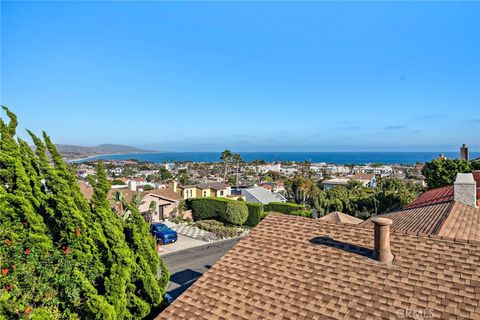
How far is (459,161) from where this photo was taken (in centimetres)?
2861

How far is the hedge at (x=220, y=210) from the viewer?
1314 inches

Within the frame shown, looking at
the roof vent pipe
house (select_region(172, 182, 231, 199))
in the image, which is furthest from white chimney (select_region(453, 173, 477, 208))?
house (select_region(172, 182, 231, 199))

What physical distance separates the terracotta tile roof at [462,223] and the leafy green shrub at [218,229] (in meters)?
19.4

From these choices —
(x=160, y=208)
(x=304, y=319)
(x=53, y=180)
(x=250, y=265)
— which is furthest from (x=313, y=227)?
(x=160, y=208)

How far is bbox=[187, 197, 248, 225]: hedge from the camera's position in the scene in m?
33.4

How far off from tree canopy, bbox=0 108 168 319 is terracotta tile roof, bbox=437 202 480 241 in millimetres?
9263

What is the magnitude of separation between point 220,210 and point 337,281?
28.8m

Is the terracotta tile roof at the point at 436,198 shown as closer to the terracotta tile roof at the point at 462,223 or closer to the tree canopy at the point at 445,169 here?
the terracotta tile roof at the point at 462,223

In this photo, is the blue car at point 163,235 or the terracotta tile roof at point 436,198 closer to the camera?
the terracotta tile roof at point 436,198

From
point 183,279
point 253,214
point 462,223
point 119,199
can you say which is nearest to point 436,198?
point 462,223

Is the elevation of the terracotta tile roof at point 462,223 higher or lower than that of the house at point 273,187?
higher

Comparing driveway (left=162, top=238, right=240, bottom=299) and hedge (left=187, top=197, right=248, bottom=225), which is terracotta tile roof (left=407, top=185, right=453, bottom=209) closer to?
driveway (left=162, top=238, right=240, bottom=299)

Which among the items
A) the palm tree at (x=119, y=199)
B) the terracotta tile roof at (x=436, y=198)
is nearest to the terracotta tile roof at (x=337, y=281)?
the terracotta tile roof at (x=436, y=198)

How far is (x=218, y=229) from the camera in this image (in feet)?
98.6
